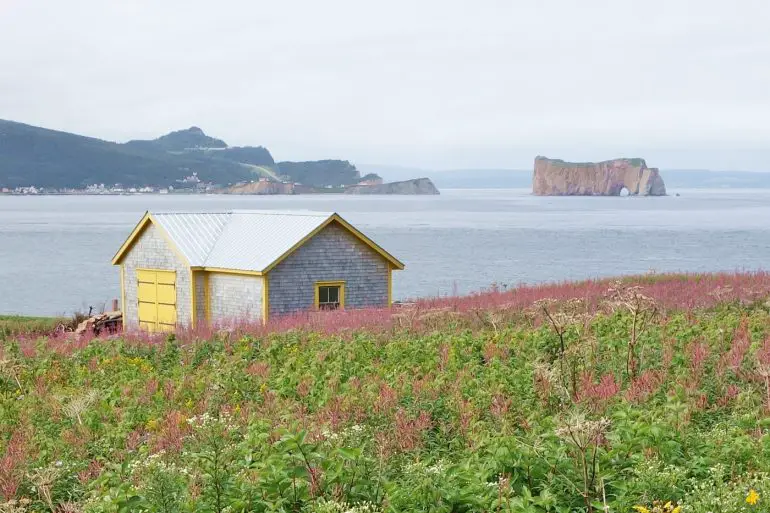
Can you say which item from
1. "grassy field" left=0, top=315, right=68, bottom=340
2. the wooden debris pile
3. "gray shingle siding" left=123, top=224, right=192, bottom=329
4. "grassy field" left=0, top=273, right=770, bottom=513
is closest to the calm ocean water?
"grassy field" left=0, top=315, right=68, bottom=340

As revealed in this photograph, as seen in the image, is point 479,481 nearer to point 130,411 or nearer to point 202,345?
point 130,411

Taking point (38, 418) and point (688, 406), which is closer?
point (688, 406)

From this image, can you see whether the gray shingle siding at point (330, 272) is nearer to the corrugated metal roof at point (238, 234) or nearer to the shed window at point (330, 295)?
the shed window at point (330, 295)

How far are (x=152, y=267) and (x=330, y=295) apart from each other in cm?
648

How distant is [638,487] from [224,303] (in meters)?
24.1

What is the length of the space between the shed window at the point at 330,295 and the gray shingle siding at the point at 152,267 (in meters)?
4.18

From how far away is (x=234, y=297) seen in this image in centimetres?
3031

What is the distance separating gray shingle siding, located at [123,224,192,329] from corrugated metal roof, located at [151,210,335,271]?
589mm

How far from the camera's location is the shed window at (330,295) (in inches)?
1204

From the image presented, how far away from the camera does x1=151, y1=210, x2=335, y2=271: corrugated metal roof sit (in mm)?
30000

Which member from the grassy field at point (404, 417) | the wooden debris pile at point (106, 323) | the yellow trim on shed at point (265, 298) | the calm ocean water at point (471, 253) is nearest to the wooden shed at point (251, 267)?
the yellow trim on shed at point (265, 298)

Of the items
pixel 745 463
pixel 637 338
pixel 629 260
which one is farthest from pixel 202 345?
pixel 629 260

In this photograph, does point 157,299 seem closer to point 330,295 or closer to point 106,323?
point 106,323

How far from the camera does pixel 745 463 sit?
8.80 meters
